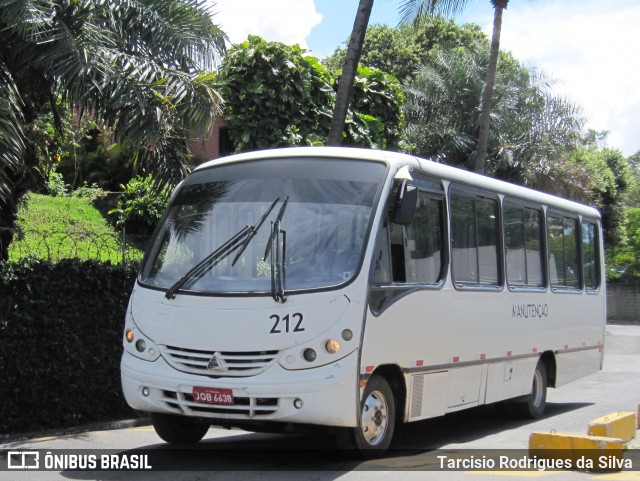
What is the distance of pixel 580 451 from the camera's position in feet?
26.3

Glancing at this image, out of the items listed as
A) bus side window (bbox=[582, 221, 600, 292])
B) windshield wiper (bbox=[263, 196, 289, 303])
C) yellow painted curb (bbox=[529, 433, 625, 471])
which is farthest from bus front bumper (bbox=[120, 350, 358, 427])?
bus side window (bbox=[582, 221, 600, 292])

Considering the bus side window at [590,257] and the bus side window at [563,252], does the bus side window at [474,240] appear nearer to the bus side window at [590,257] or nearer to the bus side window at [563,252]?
the bus side window at [563,252]

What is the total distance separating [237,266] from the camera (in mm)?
8414

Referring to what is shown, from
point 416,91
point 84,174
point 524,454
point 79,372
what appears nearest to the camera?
point 524,454

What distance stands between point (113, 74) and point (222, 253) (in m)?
3.28

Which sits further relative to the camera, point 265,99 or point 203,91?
point 265,99

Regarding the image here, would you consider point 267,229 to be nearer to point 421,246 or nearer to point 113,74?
point 421,246

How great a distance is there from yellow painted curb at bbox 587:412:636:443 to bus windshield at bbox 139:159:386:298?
297 centimetres

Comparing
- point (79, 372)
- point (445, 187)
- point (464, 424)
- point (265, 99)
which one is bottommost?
point (464, 424)

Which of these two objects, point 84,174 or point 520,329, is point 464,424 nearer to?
point 520,329

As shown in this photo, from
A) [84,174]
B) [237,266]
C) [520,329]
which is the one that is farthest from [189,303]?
[84,174]

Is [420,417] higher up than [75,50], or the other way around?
[75,50]

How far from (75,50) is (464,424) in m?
7.00

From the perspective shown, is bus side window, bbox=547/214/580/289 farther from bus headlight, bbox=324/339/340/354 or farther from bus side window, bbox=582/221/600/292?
bus headlight, bbox=324/339/340/354
